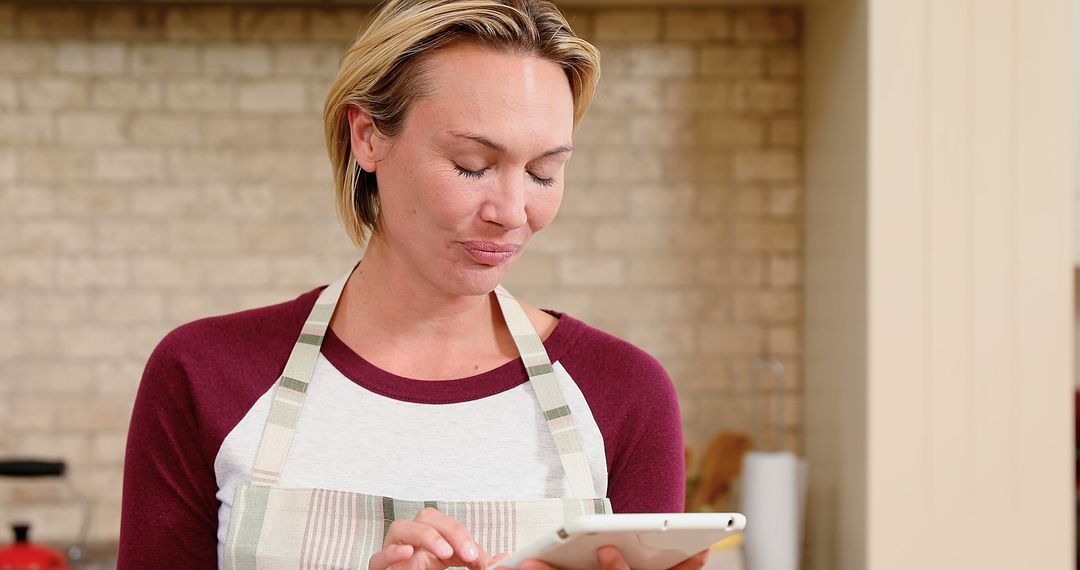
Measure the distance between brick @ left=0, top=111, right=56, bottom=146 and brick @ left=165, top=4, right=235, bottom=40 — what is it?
1.28 feet

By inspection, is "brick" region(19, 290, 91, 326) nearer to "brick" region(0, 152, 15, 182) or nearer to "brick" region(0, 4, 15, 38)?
"brick" region(0, 152, 15, 182)

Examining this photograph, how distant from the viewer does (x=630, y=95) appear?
301 centimetres

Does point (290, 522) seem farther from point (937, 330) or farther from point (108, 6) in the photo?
point (108, 6)

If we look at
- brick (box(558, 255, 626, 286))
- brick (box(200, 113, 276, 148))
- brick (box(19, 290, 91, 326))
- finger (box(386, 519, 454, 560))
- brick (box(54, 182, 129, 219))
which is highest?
brick (box(200, 113, 276, 148))

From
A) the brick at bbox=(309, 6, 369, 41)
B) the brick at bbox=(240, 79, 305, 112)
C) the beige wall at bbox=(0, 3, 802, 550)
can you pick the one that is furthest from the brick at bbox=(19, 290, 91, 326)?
the brick at bbox=(309, 6, 369, 41)

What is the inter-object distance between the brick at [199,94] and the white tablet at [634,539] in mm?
2246

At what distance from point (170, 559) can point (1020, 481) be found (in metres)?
1.94

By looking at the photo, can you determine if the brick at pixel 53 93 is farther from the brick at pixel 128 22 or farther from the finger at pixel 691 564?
the finger at pixel 691 564

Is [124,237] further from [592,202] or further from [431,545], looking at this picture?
[431,545]

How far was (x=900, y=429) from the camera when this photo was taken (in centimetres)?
248

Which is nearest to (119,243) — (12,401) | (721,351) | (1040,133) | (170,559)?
Result: (12,401)

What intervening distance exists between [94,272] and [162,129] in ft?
1.36

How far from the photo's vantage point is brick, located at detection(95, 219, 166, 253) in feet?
9.67

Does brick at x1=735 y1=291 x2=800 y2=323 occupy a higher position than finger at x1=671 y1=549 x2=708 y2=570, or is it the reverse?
brick at x1=735 y1=291 x2=800 y2=323
